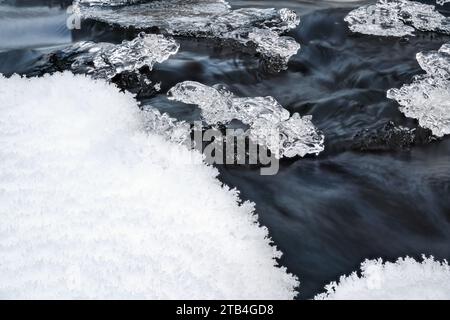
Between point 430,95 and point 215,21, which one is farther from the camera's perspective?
point 215,21

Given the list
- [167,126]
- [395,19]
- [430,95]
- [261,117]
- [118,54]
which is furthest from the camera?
[395,19]

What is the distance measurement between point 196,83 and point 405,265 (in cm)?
200

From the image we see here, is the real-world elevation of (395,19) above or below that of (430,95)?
above

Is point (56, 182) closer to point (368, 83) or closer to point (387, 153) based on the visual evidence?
point (387, 153)

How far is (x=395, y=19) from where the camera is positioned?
4621 mm

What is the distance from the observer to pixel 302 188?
2682 millimetres

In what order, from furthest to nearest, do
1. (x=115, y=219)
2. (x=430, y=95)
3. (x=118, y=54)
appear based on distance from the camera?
1. (x=118, y=54)
2. (x=430, y=95)
3. (x=115, y=219)

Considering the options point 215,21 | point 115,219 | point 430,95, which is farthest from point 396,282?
point 215,21

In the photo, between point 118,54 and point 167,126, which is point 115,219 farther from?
point 118,54

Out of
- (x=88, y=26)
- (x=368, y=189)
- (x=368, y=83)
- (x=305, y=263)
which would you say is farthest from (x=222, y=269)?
(x=88, y=26)

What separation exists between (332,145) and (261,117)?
48 centimetres

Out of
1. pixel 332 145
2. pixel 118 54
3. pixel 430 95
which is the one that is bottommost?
pixel 332 145

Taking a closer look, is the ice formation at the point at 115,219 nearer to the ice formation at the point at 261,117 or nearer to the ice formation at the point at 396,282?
the ice formation at the point at 396,282

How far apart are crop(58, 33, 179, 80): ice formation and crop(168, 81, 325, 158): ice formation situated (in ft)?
1.73
